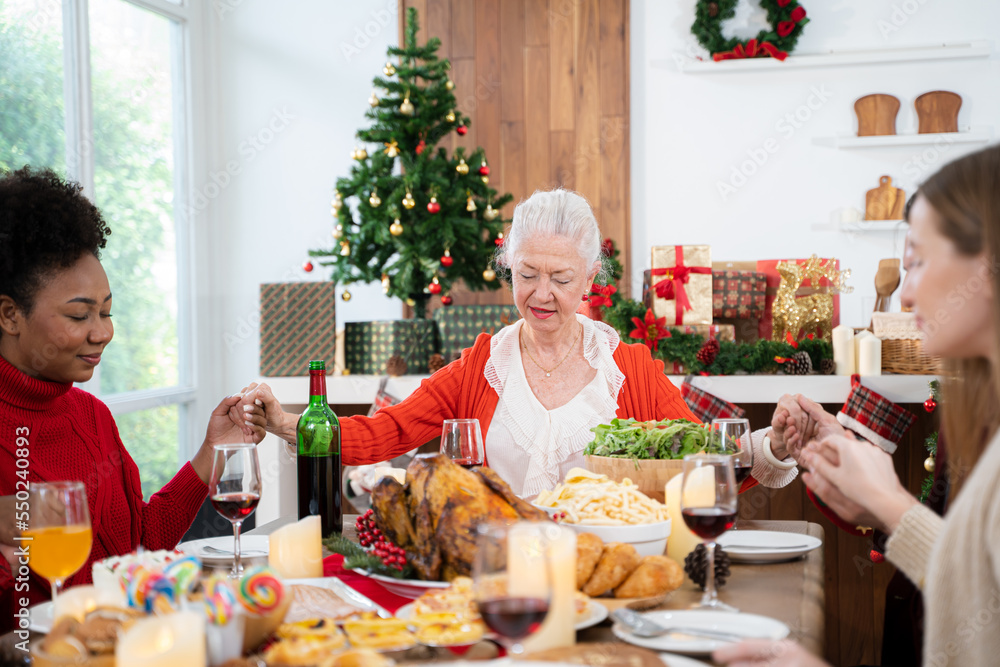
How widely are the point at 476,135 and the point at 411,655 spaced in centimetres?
375

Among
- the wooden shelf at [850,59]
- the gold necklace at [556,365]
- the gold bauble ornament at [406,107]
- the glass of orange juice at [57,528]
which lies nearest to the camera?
the glass of orange juice at [57,528]

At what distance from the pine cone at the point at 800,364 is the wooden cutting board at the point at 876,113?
1756 millimetres

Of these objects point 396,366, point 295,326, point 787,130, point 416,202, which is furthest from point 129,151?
point 787,130

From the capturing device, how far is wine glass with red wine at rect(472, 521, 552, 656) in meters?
0.79

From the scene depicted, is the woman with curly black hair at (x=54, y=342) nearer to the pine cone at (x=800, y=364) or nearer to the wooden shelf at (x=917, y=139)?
the pine cone at (x=800, y=364)

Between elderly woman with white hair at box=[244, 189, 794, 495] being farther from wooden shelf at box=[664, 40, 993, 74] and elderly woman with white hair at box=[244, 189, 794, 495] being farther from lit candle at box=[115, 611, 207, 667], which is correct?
wooden shelf at box=[664, 40, 993, 74]

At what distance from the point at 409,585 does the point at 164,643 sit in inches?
15.5

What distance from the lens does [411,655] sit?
92cm

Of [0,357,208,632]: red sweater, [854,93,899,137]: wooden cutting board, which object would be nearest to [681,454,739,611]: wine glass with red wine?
[0,357,208,632]: red sweater

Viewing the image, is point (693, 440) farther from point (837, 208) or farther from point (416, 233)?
point (837, 208)

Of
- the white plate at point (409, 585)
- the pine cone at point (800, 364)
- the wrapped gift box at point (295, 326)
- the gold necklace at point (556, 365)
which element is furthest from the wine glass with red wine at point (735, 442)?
the wrapped gift box at point (295, 326)

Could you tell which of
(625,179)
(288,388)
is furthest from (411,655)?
(625,179)

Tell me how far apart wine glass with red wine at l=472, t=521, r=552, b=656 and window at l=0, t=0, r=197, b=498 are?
3435 mm

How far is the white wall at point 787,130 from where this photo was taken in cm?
413
